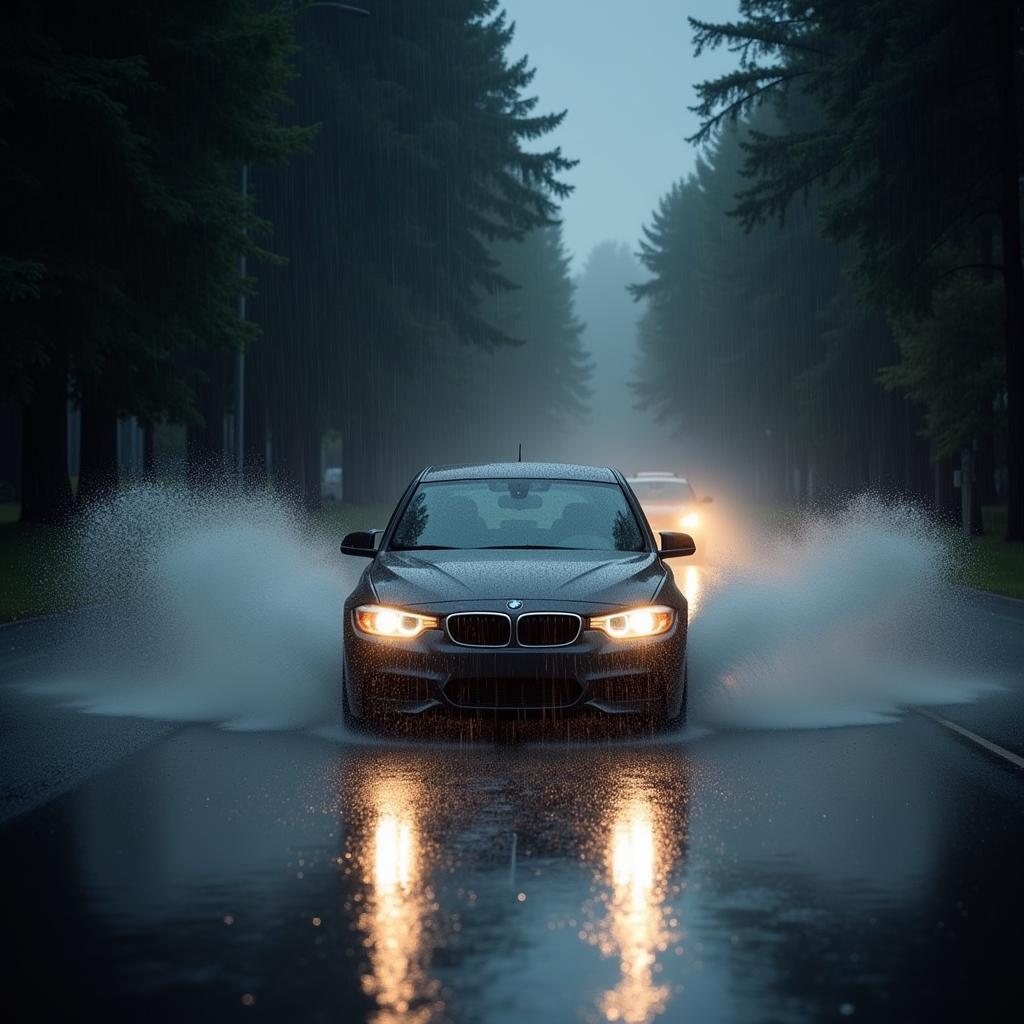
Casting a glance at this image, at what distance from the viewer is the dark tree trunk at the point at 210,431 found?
145ft

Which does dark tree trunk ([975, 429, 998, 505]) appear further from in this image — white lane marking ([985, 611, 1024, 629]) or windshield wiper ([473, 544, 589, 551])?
windshield wiper ([473, 544, 589, 551])

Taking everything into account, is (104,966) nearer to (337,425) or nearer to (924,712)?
(924,712)

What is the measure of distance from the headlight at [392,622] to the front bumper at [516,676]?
50mm

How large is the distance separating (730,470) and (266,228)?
77.2 meters

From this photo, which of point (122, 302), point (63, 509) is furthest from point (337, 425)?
point (122, 302)

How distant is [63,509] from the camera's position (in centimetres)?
3478

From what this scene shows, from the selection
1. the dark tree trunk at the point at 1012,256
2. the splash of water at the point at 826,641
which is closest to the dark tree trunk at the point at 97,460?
the splash of water at the point at 826,641

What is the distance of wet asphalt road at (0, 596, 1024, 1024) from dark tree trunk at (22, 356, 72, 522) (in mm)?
23506

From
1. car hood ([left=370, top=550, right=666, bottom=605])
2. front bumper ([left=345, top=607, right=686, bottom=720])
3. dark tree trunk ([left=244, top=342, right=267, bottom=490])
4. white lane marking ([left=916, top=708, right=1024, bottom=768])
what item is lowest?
white lane marking ([left=916, top=708, right=1024, bottom=768])

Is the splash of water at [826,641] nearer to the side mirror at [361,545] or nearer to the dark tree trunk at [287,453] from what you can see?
the side mirror at [361,545]

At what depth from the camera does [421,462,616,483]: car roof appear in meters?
12.7

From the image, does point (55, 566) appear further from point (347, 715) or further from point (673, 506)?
point (347, 715)

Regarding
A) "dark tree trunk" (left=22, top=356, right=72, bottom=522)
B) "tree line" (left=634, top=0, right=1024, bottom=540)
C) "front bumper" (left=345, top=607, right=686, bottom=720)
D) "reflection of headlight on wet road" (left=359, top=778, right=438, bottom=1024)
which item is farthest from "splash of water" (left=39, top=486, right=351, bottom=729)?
"tree line" (left=634, top=0, right=1024, bottom=540)

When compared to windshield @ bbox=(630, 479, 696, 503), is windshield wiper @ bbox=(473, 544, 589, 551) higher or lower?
lower
